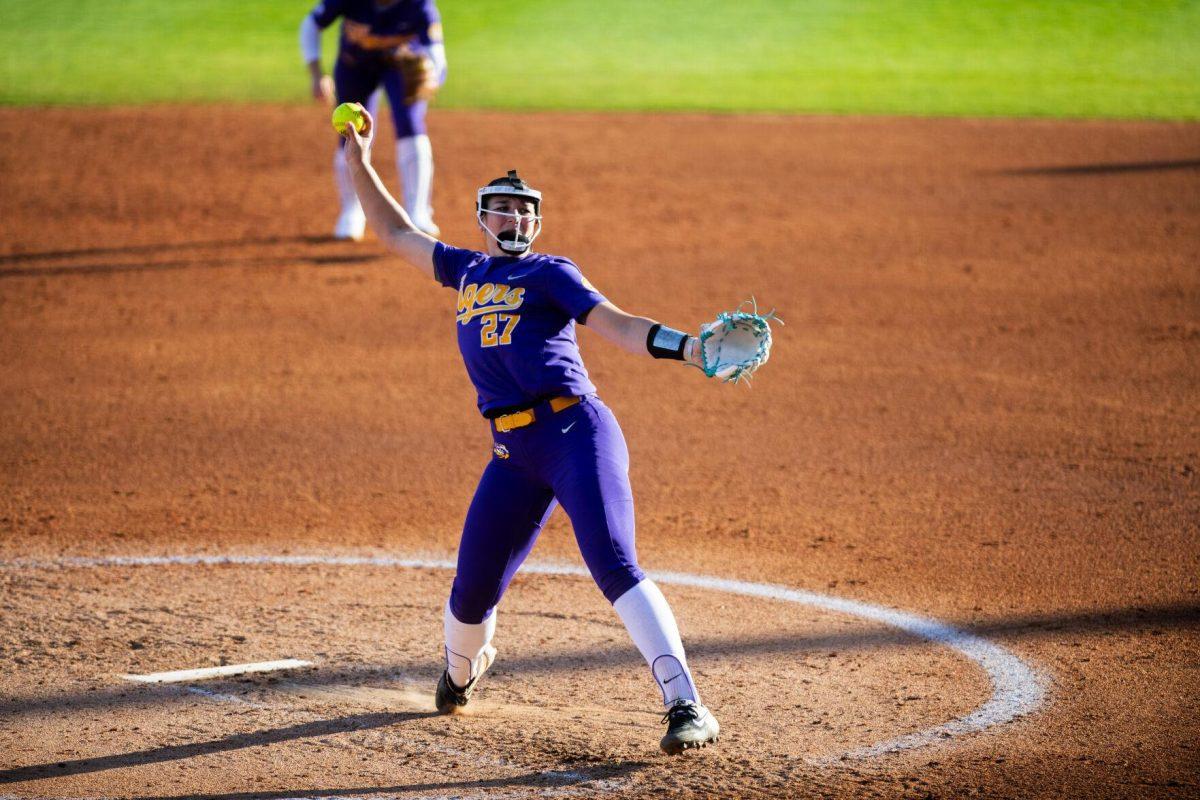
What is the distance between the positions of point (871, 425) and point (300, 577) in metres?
3.61

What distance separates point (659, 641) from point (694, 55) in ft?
60.5

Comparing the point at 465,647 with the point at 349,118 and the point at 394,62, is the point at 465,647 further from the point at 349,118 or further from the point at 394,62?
the point at 394,62

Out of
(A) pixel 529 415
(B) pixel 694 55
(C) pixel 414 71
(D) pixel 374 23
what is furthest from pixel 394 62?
(B) pixel 694 55

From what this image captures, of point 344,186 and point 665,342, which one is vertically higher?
point 344,186

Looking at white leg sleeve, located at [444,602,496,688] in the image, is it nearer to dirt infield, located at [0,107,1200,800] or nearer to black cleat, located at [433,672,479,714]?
black cleat, located at [433,672,479,714]

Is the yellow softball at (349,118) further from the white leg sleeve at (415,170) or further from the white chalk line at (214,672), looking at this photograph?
the white leg sleeve at (415,170)

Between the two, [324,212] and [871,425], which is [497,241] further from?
[324,212]

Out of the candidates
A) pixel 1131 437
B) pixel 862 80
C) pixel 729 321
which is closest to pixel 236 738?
pixel 729 321

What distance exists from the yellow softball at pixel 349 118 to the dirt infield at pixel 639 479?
75.3 inches

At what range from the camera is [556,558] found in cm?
624

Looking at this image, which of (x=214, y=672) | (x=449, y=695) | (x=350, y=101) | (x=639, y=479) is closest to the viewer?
(x=449, y=695)

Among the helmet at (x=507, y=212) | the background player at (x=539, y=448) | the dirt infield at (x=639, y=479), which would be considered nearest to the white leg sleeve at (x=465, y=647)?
the background player at (x=539, y=448)

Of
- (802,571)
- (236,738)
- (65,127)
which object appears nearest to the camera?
(236,738)

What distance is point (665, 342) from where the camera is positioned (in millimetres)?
3912
